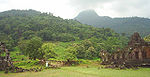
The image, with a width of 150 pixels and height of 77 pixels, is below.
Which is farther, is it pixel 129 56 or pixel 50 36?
pixel 50 36

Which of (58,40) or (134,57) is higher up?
(58,40)

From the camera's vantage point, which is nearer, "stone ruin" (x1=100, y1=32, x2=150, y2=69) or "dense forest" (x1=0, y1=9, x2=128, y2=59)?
"stone ruin" (x1=100, y1=32, x2=150, y2=69)

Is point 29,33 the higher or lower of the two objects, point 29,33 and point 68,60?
the higher

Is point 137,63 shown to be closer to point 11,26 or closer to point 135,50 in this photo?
point 135,50

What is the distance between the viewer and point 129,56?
22203 millimetres

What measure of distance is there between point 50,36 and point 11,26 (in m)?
38.2

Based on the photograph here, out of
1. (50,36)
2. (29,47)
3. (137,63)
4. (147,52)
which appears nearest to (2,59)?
(29,47)

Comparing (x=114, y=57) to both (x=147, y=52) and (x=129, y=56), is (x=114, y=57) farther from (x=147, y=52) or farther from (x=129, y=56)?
(x=147, y=52)

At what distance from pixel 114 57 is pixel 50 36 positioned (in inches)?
2502

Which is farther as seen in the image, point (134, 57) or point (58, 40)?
point (58, 40)

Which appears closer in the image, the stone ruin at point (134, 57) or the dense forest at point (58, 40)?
the stone ruin at point (134, 57)

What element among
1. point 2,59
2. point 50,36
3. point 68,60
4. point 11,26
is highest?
point 11,26

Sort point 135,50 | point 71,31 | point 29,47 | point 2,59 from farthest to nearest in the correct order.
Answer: point 71,31, point 29,47, point 135,50, point 2,59

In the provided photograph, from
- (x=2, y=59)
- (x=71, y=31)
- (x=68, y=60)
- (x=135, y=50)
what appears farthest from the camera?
(x=71, y=31)
